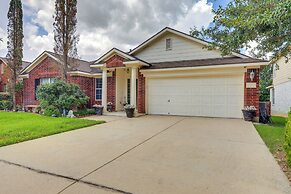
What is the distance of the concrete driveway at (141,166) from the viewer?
3.10m

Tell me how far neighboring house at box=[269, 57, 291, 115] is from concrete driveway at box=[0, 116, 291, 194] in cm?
1368

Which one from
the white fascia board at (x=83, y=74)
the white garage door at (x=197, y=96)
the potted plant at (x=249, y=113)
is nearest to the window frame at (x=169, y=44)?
the white garage door at (x=197, y=96)

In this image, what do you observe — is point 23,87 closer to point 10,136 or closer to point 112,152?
point 10,136

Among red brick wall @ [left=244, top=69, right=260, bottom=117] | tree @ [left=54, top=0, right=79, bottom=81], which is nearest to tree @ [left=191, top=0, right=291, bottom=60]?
red brick wall @ [left=244, top=69, right=260, bottom=117]

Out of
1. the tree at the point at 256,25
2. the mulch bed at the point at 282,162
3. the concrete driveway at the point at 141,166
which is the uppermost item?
the tree at the point at 256,25

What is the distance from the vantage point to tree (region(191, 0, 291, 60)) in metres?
4.10

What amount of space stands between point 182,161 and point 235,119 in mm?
7727

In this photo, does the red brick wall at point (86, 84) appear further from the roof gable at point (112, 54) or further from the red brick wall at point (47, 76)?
the roof gable at point (112, 54)

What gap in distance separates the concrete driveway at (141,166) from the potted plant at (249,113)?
14.2 ft

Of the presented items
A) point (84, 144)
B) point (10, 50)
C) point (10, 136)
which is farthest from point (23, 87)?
point (84, 144)

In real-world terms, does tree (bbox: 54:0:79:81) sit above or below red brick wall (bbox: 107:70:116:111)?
above

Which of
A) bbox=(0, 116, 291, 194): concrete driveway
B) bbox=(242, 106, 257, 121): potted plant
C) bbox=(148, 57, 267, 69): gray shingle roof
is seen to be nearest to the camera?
bbox=(0, 116, 291, 194): concrete driveway

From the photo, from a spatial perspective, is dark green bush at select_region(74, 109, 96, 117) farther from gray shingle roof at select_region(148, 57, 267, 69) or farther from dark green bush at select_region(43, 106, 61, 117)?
gray shingle roof at select_region(148, 57, 267, 69)

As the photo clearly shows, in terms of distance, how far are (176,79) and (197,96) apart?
177 centimetres
